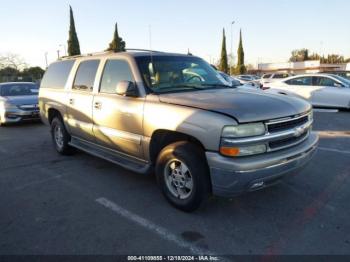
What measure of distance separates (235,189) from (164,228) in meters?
0.90

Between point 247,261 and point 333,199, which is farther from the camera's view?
point 333,199

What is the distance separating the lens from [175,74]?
4.58m

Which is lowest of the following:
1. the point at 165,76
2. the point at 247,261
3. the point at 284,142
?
the point at 247,261

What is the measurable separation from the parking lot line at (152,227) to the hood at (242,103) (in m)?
1.34

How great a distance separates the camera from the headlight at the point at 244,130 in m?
3.18

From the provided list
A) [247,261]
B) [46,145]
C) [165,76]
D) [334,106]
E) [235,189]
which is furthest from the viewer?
[334,106]

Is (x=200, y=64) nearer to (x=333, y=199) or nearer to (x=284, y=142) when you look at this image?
(x=284, y=142)

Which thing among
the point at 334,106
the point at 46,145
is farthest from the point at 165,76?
the point at 334,106

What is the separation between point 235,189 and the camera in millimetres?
3236

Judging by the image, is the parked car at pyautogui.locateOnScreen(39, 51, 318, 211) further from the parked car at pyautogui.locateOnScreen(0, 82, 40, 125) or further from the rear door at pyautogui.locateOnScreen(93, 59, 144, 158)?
the parked car at pyautogui.locateOnScreen(0, 82, 40, 125)

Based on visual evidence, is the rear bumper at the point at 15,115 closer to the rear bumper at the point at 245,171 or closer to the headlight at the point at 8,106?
the headlight at the point at 8,106

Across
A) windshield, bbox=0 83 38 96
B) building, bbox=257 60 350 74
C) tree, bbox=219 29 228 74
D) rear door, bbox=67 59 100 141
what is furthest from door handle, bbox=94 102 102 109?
building, bbox=257 60 350 74

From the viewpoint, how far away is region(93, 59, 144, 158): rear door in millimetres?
4230

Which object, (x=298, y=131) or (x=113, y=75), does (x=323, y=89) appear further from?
(x=113, y=75)
